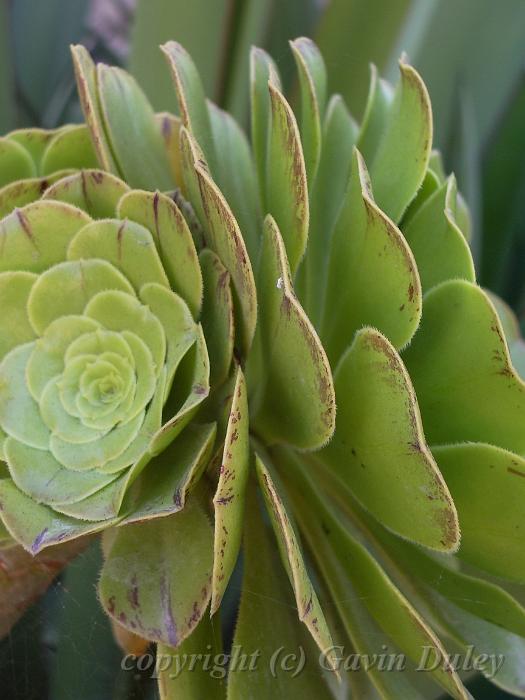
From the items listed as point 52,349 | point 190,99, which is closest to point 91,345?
point 52,349

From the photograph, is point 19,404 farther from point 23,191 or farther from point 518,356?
point 518,356

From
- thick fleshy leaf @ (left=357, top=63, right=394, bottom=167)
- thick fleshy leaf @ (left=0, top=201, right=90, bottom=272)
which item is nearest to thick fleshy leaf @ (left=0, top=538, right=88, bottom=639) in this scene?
thick fleshy leaf @ (left=0, top=201, right=90, bottom=272)

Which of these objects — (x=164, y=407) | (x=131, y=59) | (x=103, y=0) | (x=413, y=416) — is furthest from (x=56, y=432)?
(x=103, y=0)

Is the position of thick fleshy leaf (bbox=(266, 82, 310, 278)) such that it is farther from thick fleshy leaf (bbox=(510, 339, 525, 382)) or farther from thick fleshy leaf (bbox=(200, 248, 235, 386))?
thick fleshy leaf (bbox=(510, 339, 525, 382))

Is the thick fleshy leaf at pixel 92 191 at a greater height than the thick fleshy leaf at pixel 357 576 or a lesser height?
greater

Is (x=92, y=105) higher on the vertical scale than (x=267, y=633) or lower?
higher

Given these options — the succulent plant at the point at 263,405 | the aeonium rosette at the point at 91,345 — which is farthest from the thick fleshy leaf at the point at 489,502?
the aeonium rosette at the point at 91,345

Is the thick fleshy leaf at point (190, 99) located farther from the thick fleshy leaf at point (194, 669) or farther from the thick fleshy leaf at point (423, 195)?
the thick fleshy leaf at point (194, 669)
